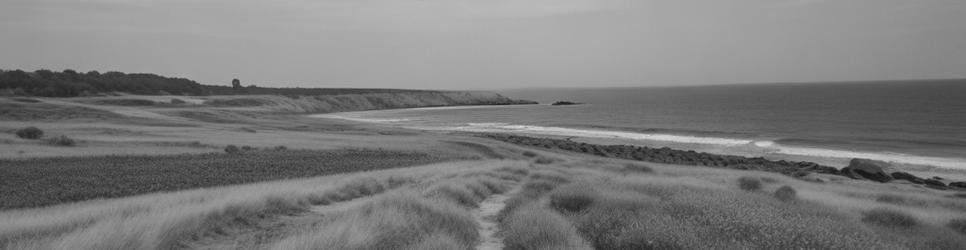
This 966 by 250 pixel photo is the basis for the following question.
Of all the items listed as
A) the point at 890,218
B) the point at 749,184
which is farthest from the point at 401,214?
the point at 749,184

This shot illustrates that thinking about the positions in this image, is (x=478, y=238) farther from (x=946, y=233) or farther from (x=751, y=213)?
(x=946, y=233)

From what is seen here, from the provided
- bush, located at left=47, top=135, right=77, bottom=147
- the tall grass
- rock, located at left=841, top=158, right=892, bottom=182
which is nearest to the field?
the tall grass

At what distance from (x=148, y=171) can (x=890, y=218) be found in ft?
74.3

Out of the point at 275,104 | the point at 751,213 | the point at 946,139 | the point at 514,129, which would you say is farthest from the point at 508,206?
the point at 275,104

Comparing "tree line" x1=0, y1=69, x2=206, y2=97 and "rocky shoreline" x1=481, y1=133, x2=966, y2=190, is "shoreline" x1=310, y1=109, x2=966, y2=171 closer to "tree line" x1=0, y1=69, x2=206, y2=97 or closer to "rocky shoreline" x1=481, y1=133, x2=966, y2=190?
"rocky shoreline" x1=481, y1=133, x2=966, y2=190

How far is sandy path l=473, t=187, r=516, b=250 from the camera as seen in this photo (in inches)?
379

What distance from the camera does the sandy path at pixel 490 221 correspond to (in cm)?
962

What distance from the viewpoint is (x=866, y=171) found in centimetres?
3625

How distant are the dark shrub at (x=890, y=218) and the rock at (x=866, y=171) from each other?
947 inches

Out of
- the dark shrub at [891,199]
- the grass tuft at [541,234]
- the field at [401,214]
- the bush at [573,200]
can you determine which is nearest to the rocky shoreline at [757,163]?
the dark shrub at [891,199]

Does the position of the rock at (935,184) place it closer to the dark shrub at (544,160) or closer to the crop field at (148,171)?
the dark shrub at (544,160)

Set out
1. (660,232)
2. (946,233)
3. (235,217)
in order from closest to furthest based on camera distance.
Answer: (660,232)
(235,217)
(946,233)

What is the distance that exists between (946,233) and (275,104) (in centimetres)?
11937

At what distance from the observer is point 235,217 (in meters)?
10.8
